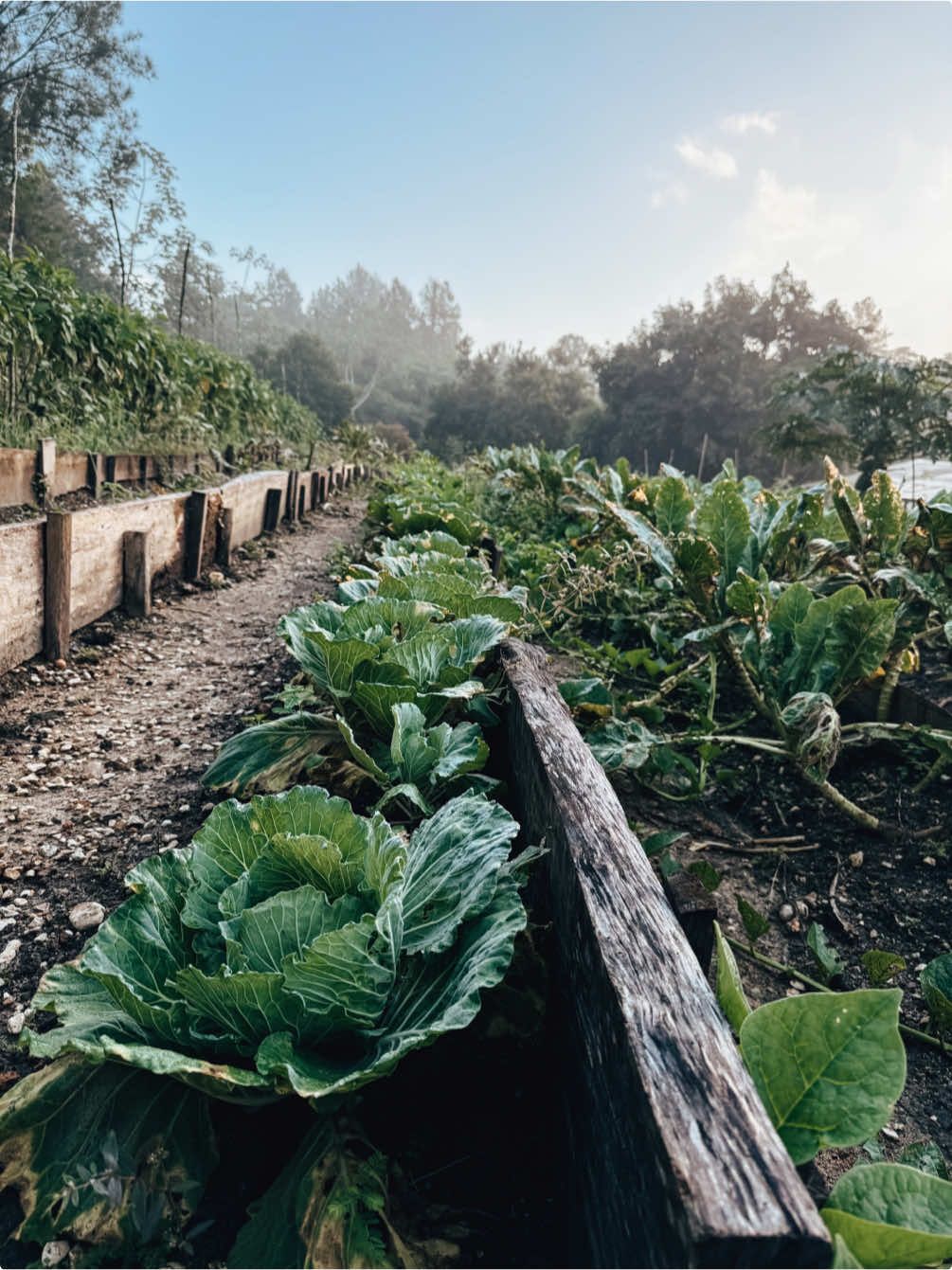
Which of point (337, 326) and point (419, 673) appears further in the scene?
point (337, 326)

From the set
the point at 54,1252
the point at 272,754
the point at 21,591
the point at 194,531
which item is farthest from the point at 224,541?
the point at 54,1252

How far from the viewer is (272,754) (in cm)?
179

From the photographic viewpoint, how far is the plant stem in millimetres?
1384

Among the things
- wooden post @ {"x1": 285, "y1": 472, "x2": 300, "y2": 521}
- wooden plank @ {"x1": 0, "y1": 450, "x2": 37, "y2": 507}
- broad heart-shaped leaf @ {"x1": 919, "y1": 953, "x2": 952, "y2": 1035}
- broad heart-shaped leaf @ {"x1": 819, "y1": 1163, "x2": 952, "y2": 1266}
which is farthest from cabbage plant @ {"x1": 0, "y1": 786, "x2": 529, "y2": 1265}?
wooden post @ {"x1": 285, "y1": 472, "x2": 300, "y2": 521}

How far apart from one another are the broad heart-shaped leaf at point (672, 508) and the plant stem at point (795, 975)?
1818mm

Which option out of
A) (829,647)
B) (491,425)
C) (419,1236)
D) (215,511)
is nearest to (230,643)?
(215,511)

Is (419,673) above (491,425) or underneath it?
underneath

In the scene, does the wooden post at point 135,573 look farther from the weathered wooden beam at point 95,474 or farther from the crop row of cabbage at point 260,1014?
the crop row of cabbage at point 260,1014

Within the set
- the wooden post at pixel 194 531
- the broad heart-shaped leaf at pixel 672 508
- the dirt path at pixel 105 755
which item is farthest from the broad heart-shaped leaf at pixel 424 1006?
the wooden post at pixel 194 531

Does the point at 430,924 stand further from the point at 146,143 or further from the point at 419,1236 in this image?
the point at 146,143

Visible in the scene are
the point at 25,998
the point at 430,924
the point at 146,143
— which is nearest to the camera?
the point at 430,924

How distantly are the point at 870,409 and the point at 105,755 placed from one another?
20901mm

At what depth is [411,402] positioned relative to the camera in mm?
53375

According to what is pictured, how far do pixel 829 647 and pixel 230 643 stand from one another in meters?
2.71
